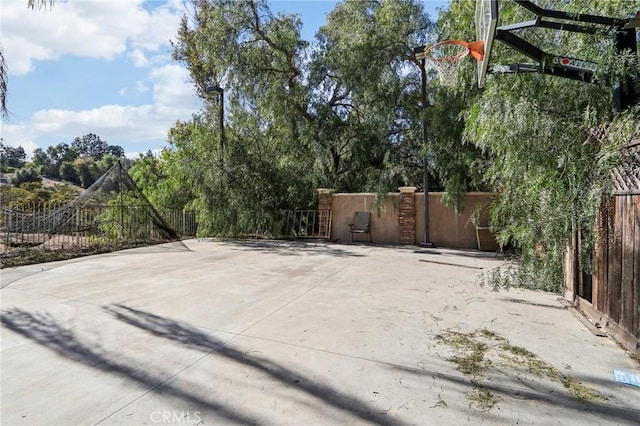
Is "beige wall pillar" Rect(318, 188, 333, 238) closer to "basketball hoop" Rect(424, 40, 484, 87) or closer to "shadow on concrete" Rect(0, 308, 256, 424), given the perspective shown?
"basketball hoop" Rect(424, 40, 484, 87)

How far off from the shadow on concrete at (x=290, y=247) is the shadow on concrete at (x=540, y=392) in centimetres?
522

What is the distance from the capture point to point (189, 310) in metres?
→ 3.75

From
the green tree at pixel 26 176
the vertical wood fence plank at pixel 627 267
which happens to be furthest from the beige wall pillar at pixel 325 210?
the green tree at pixel 26 176

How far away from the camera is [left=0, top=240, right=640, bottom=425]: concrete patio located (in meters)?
1.96

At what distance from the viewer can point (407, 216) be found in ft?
30.4

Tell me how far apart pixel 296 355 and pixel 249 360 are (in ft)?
1.15

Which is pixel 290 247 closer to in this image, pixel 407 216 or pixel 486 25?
pixel 407 216

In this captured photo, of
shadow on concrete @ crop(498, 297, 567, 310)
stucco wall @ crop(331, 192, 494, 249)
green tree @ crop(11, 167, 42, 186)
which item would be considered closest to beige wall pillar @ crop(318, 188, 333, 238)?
stucco wall @ crop(331, 192, 494, 249)

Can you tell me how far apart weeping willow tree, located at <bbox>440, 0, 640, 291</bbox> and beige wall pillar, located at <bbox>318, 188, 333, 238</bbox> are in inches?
237

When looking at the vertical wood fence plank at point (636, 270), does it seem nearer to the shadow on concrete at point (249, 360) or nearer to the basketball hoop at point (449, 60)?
the shadow on concrete at point (249, 360)

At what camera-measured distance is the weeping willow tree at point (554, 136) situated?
2968 millimetres

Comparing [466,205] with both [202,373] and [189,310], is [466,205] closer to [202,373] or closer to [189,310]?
[189,310]

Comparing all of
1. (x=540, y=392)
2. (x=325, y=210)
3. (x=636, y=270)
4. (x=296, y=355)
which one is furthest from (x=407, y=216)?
(x=540, y=392)

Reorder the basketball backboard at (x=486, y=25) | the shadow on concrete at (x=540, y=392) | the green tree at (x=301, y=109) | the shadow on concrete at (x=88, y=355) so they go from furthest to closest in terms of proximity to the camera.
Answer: the green tree at (x=301, y=109) → the basketball backboard at (x=486, y=25) → the shadow on concrete at (x=88, y=355) → the shadow on concrete at (x=540, y=392)
